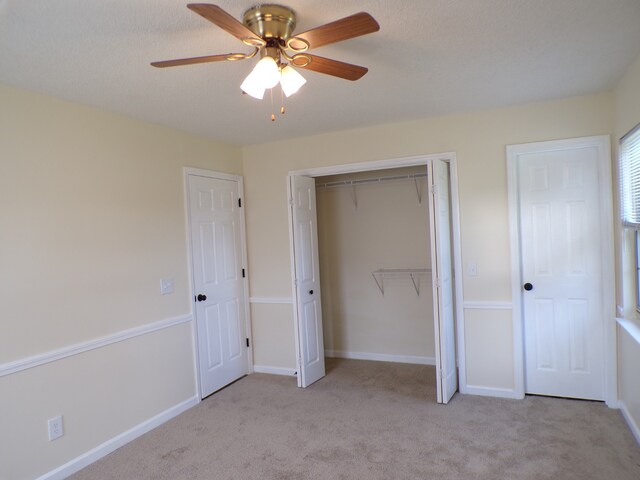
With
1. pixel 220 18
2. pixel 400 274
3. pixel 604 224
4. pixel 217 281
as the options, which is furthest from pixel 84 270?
pixel 604 224

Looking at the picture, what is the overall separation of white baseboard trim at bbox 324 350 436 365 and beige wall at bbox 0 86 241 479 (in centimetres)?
184

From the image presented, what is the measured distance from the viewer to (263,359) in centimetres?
457

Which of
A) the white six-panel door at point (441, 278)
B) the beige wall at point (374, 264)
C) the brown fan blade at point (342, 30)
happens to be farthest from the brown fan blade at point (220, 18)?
the beige wall at point (374, 264)

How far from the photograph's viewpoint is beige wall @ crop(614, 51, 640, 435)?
2723 millimetres

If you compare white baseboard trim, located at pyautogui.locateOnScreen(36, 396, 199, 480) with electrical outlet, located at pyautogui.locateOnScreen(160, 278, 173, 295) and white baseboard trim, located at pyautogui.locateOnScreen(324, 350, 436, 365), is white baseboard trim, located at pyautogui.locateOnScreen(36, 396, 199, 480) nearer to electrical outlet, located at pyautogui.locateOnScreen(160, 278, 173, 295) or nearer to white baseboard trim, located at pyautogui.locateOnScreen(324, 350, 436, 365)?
electrical outlet, located at pyautogui.locateOnScreen(160, 278, 173, 295)

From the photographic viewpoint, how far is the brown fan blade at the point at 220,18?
1409 millimetres

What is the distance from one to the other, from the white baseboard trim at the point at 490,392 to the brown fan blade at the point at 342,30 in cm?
309

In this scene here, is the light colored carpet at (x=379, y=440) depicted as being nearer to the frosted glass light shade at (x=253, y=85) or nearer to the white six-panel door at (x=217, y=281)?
the white six-panel door at (x=217, y=281)

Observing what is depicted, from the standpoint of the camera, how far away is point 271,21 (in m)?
1.84

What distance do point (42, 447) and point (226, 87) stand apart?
241 cm

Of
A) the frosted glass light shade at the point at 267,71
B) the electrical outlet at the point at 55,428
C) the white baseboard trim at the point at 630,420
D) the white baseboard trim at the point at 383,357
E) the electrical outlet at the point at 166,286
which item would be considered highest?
the frosted glass light shade at the point at 267,71

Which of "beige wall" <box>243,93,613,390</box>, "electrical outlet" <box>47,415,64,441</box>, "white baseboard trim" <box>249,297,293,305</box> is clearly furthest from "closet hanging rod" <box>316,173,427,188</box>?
"electrical outlet" <box>47,415,64,441</box>

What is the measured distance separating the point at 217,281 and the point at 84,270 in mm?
1382

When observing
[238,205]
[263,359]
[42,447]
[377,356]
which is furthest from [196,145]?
[377,356]
